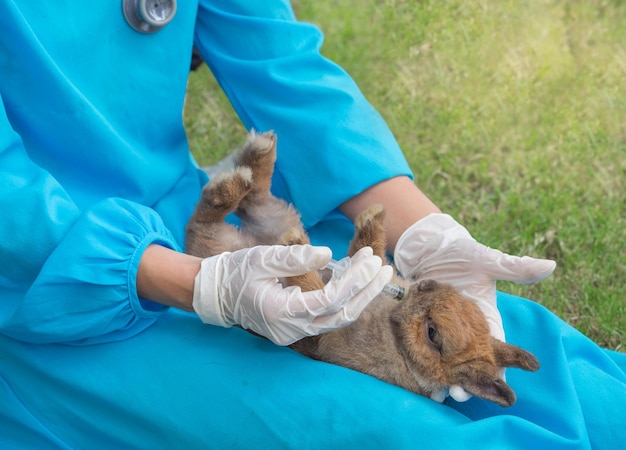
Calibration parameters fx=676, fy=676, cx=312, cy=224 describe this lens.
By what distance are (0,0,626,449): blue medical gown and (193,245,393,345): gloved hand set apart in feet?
0.56

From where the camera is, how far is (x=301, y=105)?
2.67m

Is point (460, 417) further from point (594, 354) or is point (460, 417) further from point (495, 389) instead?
point (594, 354)

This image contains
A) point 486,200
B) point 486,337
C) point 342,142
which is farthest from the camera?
point 486,200

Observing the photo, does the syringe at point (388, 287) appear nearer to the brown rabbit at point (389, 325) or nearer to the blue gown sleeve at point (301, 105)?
the brown rabbit at point (389, 325)

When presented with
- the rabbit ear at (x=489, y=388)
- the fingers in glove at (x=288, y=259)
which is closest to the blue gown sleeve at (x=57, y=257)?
the fingers in glove at (x=288, y=259)

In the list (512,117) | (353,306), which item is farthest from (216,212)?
(512,117)

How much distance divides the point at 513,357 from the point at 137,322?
46.4 inches

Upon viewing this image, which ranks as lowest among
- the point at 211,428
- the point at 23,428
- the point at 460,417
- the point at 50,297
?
the point at 23,428

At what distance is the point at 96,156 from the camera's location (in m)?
2.32

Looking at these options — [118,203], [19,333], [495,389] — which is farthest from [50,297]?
[495,389]

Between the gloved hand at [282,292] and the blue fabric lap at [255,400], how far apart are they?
0.16 metres

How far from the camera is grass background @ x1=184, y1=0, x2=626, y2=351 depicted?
380 cm

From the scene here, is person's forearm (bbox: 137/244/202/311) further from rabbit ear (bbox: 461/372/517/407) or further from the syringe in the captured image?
rabbit ear (bbox: 461/372/517/407)

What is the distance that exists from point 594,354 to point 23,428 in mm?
1932
